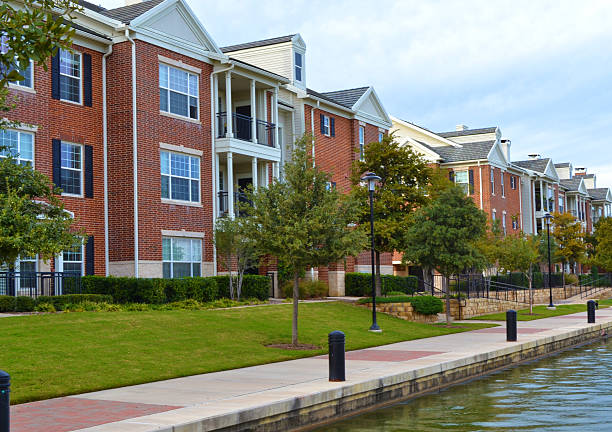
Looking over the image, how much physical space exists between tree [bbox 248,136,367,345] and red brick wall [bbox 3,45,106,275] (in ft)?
23.8

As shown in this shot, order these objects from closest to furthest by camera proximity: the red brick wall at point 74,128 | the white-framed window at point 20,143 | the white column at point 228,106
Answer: the white-framed window at point 20,143
the red brick wall at point 74,128
the white column at point 228,106

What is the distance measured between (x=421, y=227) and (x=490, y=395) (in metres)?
13.5

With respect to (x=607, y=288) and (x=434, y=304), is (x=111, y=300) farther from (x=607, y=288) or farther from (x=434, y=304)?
(x=607, y=288)

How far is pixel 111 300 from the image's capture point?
906 inches

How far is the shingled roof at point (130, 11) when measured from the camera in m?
26.9

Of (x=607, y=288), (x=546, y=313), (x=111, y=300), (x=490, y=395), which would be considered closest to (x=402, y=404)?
(x=490, y=395)

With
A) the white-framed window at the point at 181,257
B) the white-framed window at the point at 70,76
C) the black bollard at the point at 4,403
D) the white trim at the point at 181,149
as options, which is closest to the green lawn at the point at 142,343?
the black bollard at the point at 4,403

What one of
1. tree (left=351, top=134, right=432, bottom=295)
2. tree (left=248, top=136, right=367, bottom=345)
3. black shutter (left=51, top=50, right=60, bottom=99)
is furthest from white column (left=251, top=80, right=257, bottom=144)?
tree (left=248, top=136, right=367, bottom=345)

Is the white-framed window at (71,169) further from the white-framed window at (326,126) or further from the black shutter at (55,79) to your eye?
the white-framed window at (326,126)

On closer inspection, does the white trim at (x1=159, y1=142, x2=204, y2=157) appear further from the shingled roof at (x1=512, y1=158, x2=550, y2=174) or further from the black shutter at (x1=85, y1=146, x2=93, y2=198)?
the shingled roof at (x1=512, y1=158, x2=550, y2=174)

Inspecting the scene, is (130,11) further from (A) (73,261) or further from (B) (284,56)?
(B) (284,56)

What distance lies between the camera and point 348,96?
41.4 metres

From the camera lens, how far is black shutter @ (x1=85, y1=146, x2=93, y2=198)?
2572 cm

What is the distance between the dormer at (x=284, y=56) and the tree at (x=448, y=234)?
1239cm
